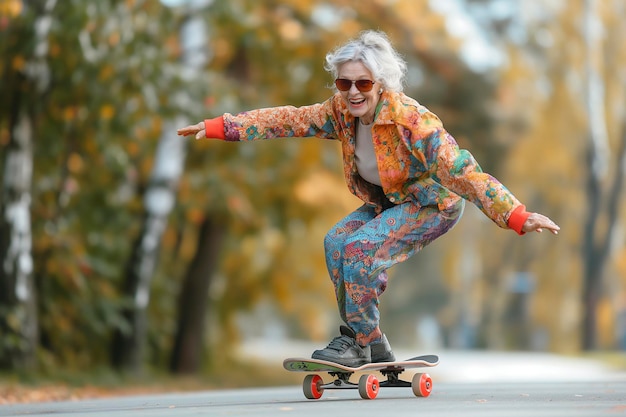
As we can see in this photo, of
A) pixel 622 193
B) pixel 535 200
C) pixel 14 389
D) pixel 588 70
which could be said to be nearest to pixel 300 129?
pixel 14 389

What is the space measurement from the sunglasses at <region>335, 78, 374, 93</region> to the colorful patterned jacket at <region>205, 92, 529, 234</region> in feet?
0.48

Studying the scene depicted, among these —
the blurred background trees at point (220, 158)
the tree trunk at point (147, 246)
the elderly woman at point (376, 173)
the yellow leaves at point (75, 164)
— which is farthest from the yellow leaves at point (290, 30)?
the elderly woman at point (376, 173)

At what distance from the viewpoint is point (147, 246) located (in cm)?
1806

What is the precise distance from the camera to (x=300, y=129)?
7801mm

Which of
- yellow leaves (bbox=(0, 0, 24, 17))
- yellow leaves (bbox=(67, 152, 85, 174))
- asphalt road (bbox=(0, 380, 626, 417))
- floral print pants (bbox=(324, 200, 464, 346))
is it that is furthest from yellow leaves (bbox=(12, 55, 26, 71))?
floral print pants (bbox=(324, 200, 464, 346))

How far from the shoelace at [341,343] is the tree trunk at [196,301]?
13.9 meters

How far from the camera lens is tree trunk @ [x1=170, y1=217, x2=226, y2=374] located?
70.8 ft

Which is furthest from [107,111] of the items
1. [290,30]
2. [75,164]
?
[290,30]

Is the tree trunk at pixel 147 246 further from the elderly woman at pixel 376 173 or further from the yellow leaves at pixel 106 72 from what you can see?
the elderly woman at pixel 376 173

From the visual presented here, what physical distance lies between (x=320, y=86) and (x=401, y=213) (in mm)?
13488

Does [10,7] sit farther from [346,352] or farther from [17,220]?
[346,352]

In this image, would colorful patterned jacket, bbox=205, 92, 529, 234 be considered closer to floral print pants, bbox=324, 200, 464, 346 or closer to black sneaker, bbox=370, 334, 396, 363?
floral print pants, bbox=324, 200, 464, 346

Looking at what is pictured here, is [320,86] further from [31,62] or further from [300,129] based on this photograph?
[300,129]

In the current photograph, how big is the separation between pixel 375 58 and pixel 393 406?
1.91 meters
